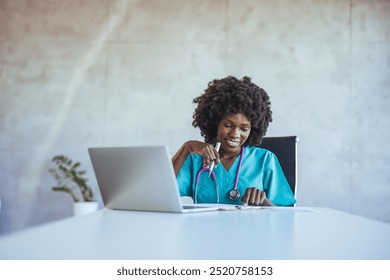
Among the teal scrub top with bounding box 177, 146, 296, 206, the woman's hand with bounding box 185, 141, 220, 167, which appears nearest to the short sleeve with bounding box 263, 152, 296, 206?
the teal scrub top with bounding box 177, 146, 296, 206

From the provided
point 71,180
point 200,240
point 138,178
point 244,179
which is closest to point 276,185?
point 244,179

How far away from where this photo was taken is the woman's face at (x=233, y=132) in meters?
1.81

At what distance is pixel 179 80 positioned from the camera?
Result: 11.6 feet

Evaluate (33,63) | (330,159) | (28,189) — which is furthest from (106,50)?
(330,159)

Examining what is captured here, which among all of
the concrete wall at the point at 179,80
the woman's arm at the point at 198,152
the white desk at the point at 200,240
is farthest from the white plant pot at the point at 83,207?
the white desk at the point at 200,240

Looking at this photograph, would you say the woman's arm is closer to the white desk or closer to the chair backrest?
the chair backrest

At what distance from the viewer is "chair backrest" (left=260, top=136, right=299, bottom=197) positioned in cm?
189

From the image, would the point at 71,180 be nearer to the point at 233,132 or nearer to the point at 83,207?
the point at 83,207

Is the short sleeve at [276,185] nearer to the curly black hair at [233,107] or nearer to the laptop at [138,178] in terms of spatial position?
the curly black hair at [233,107]

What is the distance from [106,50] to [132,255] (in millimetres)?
3255

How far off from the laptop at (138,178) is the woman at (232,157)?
38 centimetres

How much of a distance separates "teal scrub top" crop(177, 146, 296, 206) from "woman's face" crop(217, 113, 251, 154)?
54 mm
